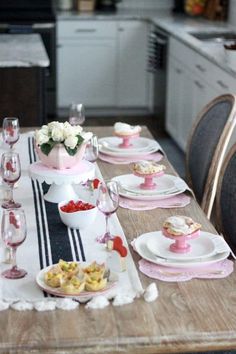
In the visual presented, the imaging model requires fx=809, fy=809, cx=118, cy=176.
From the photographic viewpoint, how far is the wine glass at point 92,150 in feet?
9.58

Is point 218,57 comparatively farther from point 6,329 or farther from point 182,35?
point 6,329

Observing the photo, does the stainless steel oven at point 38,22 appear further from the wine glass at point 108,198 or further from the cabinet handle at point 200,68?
the wine glass at point 108,198

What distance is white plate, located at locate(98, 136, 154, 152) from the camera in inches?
129

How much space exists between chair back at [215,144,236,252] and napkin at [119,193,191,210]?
156mm

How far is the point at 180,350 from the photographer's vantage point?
182 centimetres

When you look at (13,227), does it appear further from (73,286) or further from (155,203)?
(155,203)

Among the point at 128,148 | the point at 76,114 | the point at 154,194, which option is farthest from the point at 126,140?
the point at 154,194

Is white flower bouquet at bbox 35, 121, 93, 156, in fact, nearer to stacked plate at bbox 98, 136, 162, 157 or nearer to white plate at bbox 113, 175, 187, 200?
white plate at bbox 113, 175, 187, 200

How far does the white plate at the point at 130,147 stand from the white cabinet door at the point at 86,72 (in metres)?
3.89

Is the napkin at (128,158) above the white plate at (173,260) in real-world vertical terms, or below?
below

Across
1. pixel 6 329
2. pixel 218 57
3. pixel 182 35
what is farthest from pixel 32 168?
pixel 182 35

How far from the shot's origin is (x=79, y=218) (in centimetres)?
241

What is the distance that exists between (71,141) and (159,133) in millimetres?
4299

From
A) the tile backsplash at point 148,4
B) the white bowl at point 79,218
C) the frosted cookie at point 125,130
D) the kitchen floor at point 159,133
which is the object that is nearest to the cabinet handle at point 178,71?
the kitchen floor at point 159,133
